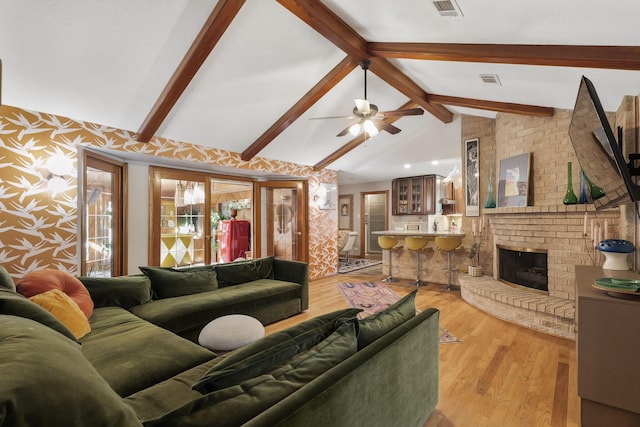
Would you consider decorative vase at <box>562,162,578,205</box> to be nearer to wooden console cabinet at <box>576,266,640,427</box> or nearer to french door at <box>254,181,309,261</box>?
wooden console cabinet at <box>576,266,640,427</box>

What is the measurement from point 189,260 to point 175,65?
120 inches

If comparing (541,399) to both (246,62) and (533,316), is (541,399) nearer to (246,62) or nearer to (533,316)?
(533,316)

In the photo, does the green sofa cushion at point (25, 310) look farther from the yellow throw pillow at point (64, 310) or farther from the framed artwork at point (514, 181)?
the framed artwork at point (514, 181)

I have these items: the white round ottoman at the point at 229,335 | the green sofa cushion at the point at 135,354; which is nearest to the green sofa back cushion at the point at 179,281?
the green sofa cushion at the point at 135,354

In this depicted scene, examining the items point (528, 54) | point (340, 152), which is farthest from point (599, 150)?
point (340, 152)

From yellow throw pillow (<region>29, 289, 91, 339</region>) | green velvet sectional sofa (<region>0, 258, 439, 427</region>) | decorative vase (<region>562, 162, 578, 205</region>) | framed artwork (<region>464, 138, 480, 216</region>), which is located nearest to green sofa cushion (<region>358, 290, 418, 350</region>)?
green velvet sectional sofa (<region>0, 258, 439, 427</region>)

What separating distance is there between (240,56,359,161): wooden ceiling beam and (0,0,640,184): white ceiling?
96mm

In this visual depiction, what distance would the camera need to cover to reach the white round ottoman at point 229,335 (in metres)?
2.01

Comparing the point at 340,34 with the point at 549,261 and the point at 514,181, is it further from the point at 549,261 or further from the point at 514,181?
the point at 549,261

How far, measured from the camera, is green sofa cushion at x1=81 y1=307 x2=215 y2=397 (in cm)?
145

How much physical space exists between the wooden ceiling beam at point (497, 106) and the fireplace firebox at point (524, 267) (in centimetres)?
167

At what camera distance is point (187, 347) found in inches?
70.6

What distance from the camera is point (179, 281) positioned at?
3.04 meters

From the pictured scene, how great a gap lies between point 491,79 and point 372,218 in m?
6.38
